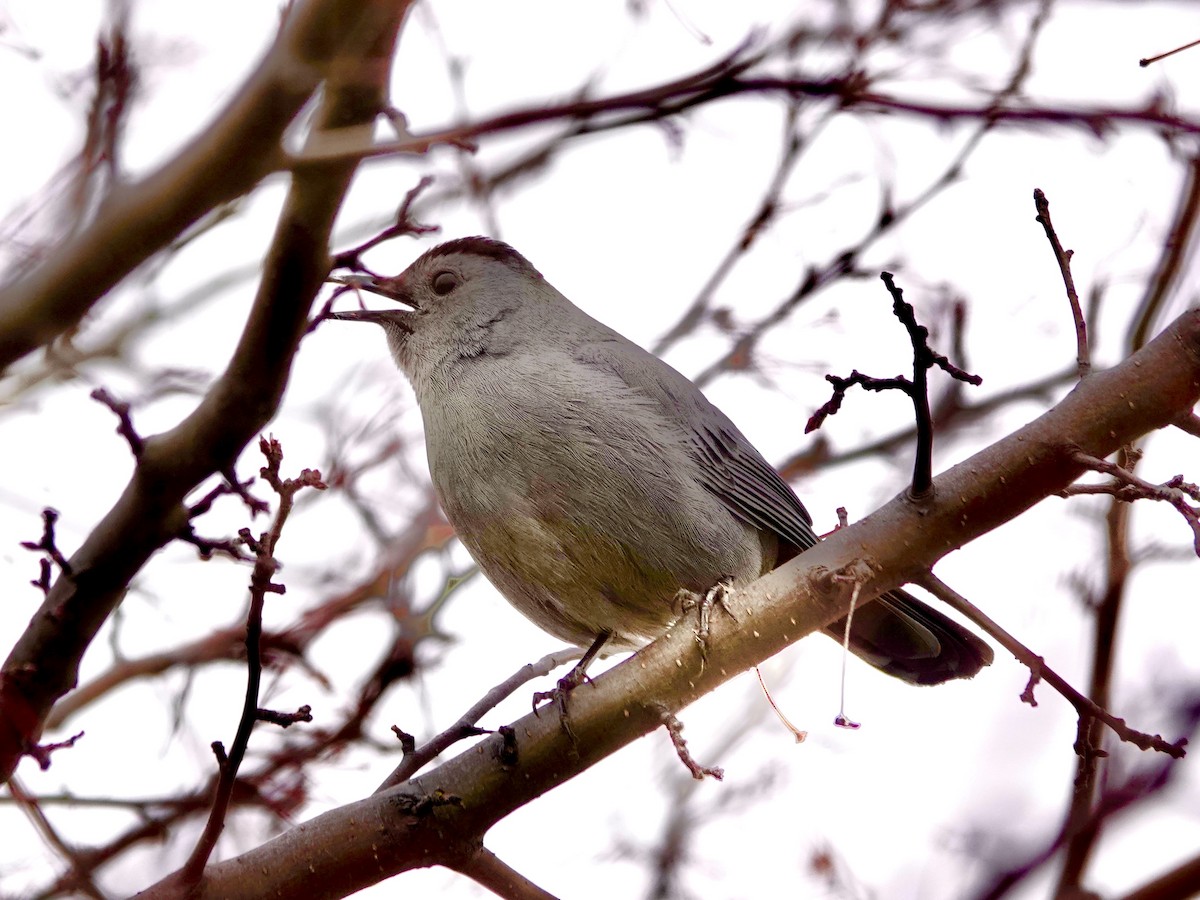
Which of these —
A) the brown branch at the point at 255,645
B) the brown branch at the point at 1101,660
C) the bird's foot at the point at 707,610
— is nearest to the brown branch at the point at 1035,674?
the brown branch at the point at 1101,660

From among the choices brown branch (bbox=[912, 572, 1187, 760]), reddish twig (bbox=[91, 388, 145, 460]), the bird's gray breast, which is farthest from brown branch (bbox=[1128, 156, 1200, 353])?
reddish twig (bbox=[91, 388, 145, 460])

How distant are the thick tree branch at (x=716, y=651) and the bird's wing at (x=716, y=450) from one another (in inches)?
46.1

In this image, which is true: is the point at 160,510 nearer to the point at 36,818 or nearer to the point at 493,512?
the point at 36,818

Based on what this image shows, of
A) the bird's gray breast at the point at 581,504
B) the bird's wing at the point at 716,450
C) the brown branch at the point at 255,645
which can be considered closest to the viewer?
the brown branch at the point at 255,645

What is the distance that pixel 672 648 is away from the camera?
3654 mm

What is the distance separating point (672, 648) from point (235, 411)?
4.67 feet

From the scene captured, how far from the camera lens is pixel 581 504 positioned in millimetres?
4340

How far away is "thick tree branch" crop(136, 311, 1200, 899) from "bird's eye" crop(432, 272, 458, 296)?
253cm

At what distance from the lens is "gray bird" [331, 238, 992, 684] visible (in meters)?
4.37

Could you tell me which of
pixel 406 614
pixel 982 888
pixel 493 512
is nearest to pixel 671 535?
pixel 493 512

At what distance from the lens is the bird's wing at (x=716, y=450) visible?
4777 millimetres

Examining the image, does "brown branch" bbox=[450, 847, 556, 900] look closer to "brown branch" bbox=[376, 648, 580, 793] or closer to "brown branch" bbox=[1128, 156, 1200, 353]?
"brown branch" bbox=[376, 648, 580, 793]

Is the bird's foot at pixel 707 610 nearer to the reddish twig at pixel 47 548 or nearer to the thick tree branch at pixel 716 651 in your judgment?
the thick tree branch at pixel 716 651

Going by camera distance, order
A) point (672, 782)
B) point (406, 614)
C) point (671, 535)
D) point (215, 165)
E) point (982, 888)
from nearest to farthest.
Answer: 1. point (982, 888)
2. point (215, 165)
3. point (671, 535)
4. point (406, 614)
5. point (672, 782)
